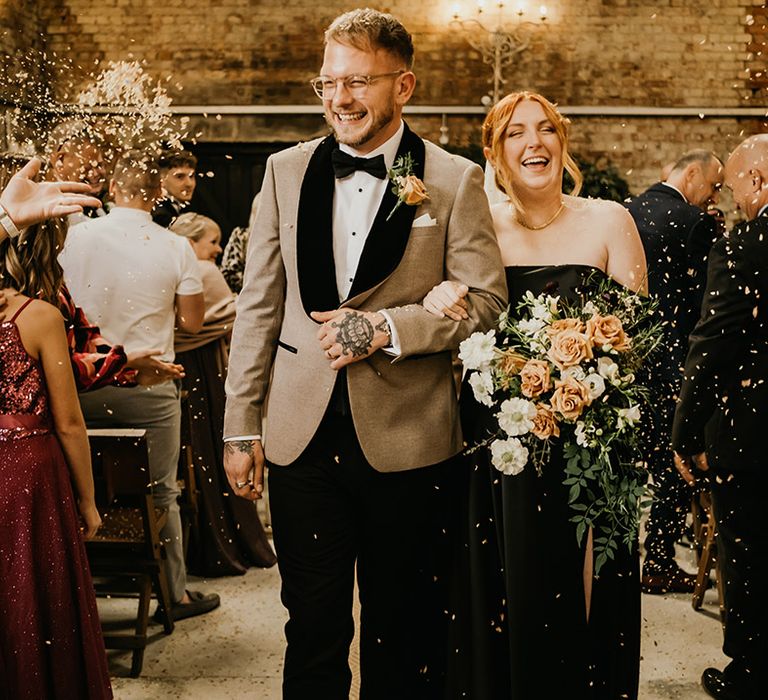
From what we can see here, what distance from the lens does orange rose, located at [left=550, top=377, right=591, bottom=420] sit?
6.91ft

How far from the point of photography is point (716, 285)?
272cm

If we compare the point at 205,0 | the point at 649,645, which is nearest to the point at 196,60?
the point at 205,0

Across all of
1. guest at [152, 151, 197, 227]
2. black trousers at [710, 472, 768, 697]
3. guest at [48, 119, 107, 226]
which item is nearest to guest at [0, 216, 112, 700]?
guest at [48, 119, 107, 226]

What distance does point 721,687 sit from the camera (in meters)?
3.00

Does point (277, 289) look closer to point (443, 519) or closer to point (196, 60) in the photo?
point (443, 519)

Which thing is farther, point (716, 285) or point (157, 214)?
point (157, 214)

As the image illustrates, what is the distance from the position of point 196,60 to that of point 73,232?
6.64m

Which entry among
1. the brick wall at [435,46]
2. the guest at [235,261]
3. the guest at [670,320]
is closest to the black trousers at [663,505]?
the guest at [670,320]

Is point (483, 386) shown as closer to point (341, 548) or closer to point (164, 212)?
point (341, 548)

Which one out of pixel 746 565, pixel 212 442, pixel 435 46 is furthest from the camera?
pixel 435 46

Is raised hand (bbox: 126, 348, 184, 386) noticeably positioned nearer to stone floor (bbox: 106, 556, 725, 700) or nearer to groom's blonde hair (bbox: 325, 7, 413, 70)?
stone floor (bbox: 106, 556, 725, 700)

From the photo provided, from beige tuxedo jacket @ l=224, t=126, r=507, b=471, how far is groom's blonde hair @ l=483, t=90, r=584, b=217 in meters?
0.38

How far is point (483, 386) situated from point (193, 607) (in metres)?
2.15

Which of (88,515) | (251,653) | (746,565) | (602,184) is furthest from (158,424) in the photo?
(602,184)
